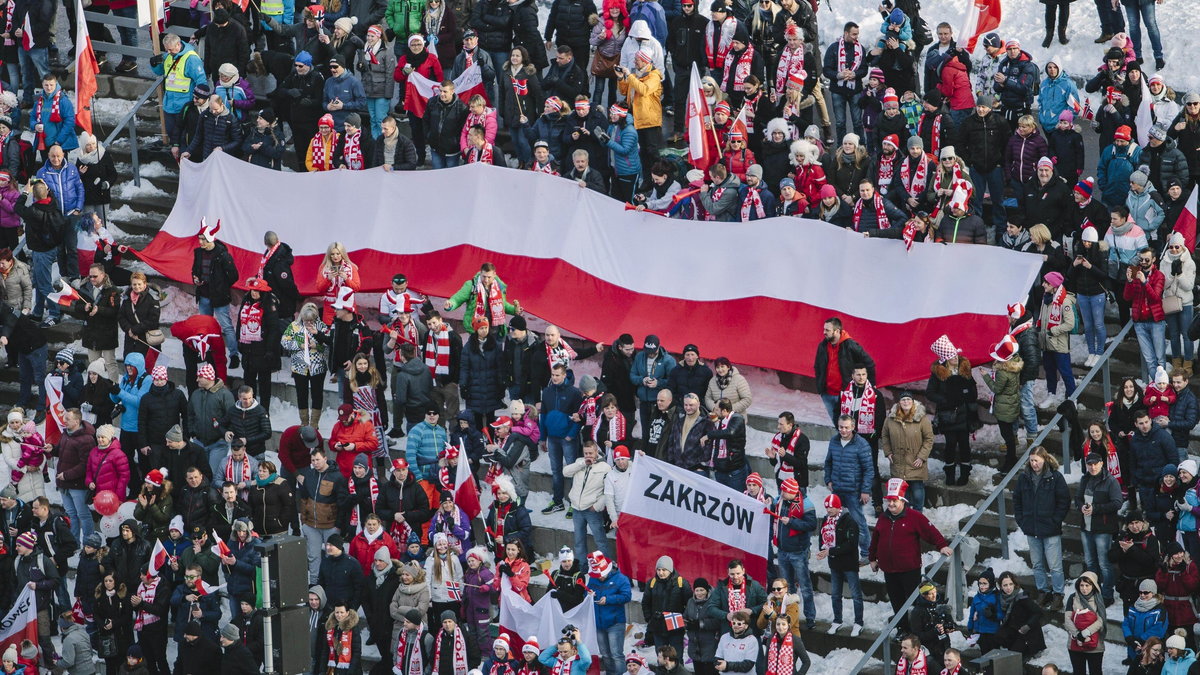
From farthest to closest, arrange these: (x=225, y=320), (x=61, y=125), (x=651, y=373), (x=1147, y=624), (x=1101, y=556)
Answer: (x=61, y=125) < (x=225, y=320) < (x=651, y=373) < (x=1101, y=556) < (x=1147, y=624)

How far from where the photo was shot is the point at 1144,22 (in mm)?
29016

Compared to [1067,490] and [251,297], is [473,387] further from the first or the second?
[1067,490]

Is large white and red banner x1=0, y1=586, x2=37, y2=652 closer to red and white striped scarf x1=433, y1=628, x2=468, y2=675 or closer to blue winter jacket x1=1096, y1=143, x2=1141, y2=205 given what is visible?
red and white striped scarf x1=433, y1=628, x2=468, y2=675

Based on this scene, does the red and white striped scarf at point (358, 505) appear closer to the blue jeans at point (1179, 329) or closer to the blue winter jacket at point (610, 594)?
the blue winter jacket at point (610, 594)

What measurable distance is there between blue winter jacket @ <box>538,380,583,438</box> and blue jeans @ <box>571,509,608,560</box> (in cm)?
91

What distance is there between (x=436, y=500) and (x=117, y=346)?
490 centimetres

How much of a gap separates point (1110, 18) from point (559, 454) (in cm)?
929

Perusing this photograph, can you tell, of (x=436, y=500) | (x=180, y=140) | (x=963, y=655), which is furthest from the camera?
(x=180, y=140)

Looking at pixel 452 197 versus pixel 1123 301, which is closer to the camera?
pixel 1123 301

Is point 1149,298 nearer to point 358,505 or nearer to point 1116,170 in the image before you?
point 1116,170

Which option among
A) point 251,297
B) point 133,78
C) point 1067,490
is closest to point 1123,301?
point 1067,490

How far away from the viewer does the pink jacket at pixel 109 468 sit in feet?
82.3

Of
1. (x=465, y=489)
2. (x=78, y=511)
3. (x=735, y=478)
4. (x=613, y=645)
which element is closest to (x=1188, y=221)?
(x=735, y=478)

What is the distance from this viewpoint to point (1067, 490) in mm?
22609
